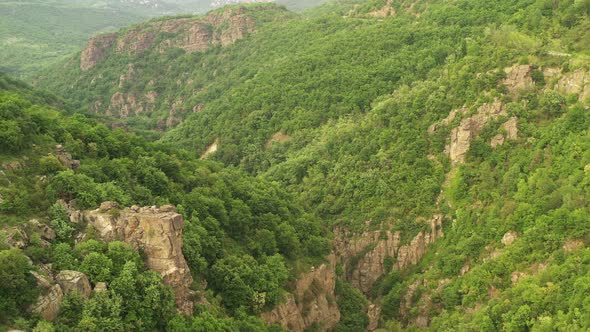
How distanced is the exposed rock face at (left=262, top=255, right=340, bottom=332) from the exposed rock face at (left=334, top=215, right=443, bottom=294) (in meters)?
11.9

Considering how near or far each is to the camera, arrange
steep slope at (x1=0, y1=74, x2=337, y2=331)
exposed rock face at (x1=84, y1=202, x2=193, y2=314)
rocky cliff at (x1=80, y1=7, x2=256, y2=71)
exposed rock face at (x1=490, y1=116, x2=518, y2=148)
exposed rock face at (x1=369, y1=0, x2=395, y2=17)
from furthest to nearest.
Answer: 1. rocky cliff at (x1=80, y1=7, x2=256, y2=71)
2. exposed rock face at (x1=369, y1=0, x2=395, y2=17)
3. exposed rock face at (x1=490, y1=116, x2=518, y2=148)
4. exposed rock face at (x1=84, y1=202, x2=193, y2=314)
5. steep slope at (x1=0, y1=74, x2=337, y2=331)

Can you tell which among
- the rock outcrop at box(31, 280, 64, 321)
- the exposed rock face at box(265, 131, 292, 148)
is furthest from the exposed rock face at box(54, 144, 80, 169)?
the exposed rock face at box(265, 131, 292, 148)

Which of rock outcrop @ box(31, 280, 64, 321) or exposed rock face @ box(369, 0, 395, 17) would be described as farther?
exposed rock face @ box(369, 0, 395, 17)

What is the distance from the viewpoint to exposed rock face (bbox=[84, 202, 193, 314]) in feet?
143

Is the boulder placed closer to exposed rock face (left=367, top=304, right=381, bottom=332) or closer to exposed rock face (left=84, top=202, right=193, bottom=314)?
exposed rock face (left=84, top=202, right=193, bottom=314)

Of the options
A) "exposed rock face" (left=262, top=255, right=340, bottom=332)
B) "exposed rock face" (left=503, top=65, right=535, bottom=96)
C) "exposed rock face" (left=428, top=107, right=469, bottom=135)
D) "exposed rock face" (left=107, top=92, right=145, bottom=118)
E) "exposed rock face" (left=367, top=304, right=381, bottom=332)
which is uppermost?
"exposed rock face" (left=503, top=65, right=535, bottom=96)

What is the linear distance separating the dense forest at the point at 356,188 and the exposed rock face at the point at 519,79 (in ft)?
0.51

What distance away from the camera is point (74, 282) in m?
38.0

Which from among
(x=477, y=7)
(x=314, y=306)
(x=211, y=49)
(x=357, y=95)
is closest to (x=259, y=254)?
(x=314, y=306)

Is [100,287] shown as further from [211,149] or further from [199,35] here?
[199,35]

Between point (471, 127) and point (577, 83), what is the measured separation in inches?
538

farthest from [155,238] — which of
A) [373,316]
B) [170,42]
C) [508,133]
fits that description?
[170,42]

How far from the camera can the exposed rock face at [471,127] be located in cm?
8094

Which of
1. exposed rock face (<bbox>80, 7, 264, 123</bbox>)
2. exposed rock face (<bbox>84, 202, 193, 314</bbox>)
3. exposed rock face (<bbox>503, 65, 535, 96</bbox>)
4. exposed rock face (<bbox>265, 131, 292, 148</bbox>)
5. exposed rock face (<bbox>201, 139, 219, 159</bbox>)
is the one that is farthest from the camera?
exposed rock face (<bbox>80, 7, 264, 123</bbox>)
